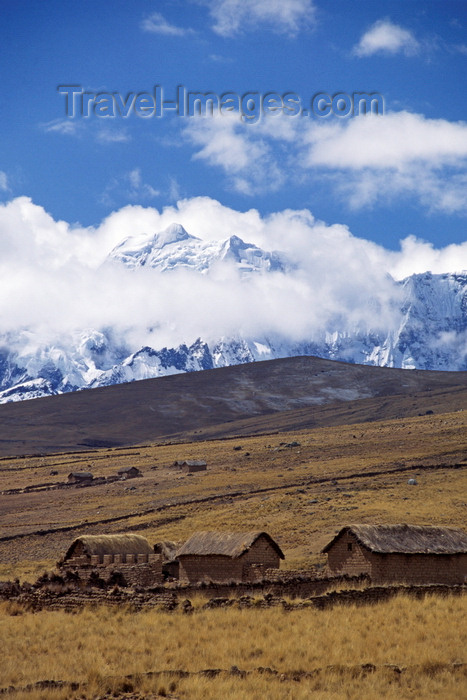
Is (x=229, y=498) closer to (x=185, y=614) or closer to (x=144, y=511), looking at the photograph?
(x=144, y=511)

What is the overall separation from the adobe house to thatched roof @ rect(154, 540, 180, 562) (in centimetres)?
653

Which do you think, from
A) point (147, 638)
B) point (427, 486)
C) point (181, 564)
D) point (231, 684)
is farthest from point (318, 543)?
point (231, 684)

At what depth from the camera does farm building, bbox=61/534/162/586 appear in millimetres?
31198

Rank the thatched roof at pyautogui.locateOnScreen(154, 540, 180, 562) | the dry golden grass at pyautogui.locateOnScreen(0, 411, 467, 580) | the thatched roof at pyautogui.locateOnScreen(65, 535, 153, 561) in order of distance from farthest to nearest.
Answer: the dry golden grass at pyautogui.locateOnScreen(0, 411, 467, 580) → the thatched roof at pyautogui.locateOnScreen(154, 540, 180, 562) → the thatched roof at pyautogui.locateOnScreen(65, 535, 153, 561)

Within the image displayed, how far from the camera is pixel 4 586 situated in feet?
87.8

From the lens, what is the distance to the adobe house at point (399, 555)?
31.0 metres

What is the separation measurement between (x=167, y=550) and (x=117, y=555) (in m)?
2.36

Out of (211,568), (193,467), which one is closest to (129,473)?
(193,467)

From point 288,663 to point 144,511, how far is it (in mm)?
50123

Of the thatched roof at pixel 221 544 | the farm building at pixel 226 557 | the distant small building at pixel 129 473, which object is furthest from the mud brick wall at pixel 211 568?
the distant small building at pixel 129 473

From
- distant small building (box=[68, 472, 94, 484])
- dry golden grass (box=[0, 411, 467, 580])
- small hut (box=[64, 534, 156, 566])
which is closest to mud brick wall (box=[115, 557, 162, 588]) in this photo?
small hut (box=[64, 534, 156, 566])

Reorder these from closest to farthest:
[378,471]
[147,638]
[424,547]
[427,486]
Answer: [147,638] < [424,547] < [427,486] < [378,471]

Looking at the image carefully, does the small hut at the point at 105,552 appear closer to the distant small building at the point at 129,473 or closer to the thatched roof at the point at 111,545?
the thatched roof at the point at 111,545

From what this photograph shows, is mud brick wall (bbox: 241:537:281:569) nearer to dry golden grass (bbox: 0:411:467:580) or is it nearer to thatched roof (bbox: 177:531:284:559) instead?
thatched roof (bbox: 177:531:284:559)
